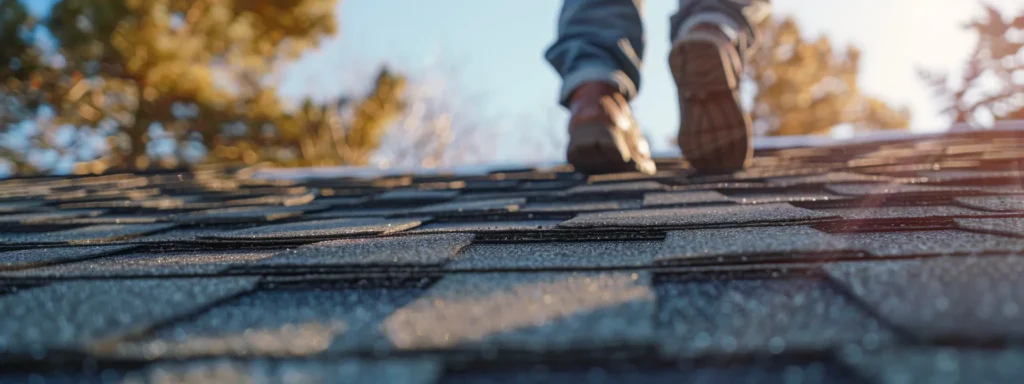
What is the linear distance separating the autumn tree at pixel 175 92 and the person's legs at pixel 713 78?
8343 mm

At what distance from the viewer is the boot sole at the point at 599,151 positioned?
59.6 inches

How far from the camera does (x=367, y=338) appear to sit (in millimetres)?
380

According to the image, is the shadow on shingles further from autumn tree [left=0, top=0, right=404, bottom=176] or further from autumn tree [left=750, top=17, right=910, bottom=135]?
autumn tree [left=750, top=17, right=910, bottom=135]

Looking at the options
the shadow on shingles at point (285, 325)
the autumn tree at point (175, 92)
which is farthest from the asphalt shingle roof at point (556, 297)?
the autumn tree at point (175, 92)

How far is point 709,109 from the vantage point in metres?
1.52

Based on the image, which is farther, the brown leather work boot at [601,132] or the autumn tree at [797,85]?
the autumn tree at [797,85]

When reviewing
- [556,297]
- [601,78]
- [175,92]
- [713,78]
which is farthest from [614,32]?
[175,92]

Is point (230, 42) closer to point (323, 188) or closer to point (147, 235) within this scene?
point (323, 188)

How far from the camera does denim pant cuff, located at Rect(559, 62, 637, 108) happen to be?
62.9 inches

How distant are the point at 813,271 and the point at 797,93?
55.0 feet

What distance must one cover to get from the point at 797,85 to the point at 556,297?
1688 centimetres

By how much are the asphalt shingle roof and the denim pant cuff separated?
0.63 meters

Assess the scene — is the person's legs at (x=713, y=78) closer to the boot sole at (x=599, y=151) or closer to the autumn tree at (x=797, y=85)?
the boot sole at (x=599, y=151)

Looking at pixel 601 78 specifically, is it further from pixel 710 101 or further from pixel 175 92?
pixel 175 92
